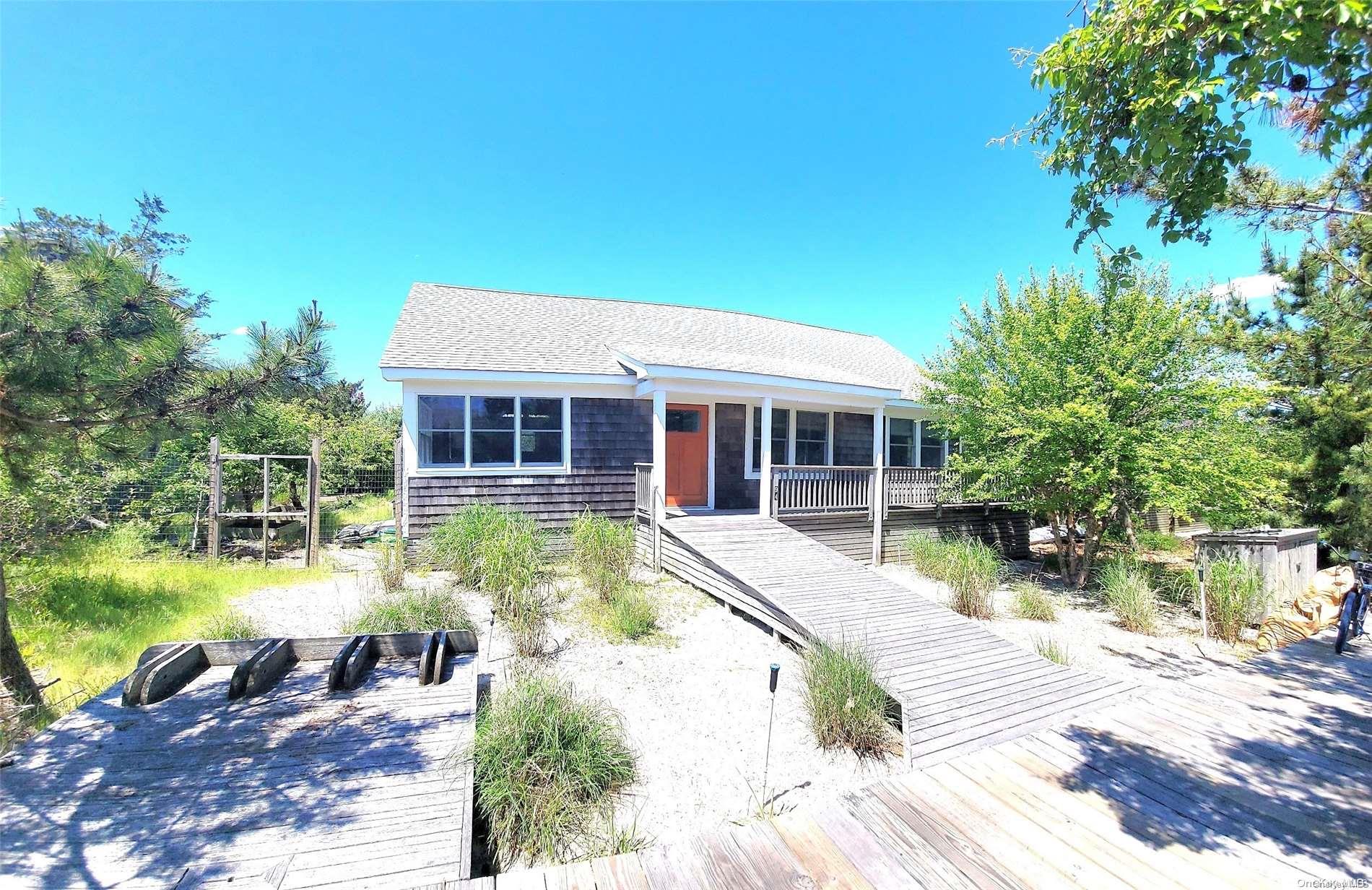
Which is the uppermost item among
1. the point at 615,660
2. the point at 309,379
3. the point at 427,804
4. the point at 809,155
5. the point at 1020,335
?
the point at 809,155

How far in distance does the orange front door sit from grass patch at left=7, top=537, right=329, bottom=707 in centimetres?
651

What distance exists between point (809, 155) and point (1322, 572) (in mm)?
13795

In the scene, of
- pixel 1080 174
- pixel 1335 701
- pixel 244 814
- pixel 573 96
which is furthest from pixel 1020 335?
pixel 244 814

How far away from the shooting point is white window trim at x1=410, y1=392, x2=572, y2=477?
871 centimetres

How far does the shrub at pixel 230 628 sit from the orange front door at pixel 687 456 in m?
6.93

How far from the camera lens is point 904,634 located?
5734 mm

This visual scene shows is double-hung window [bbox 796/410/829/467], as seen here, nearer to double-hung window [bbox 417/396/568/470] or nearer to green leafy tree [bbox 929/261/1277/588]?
green leafy tree [bbox 929/261/1277/588]

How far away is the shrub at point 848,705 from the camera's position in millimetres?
4336

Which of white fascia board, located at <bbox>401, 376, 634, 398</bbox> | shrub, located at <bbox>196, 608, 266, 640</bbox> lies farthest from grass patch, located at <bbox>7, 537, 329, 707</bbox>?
white fascia board, located at <bbox>401, 376, 634, 398</bbox>

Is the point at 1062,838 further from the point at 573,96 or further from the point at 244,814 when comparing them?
the point at 573,96

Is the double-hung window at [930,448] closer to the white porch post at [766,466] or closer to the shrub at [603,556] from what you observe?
the white porch post at [766,466]

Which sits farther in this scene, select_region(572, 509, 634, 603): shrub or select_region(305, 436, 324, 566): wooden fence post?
select_region(305, 436, 324, 566): wooden fence post

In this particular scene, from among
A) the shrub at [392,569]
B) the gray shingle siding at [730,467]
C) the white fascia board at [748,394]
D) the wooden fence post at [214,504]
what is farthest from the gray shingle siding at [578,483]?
the wooden fence post at [214,504]

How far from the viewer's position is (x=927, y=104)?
12.1 metres
